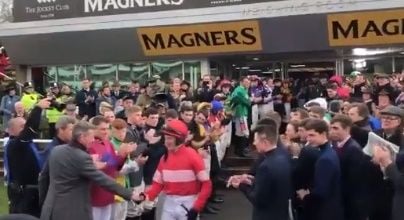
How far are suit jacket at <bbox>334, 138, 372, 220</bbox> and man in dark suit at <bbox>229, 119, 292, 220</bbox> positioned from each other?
69 cm

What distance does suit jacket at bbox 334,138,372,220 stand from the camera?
619 centimetres

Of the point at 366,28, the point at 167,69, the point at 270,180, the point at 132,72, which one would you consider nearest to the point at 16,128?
the point at 270,180

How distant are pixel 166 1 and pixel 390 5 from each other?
7.05 meters

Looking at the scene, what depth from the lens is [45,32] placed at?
72.7 feet

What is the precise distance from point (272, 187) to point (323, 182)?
1.73ft

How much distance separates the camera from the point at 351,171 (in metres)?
6.22

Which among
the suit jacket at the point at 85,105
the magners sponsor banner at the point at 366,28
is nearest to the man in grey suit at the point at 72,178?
the suit jacket at the point at 85,105

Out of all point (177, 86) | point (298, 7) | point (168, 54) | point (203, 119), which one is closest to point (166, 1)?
point (168, 54)

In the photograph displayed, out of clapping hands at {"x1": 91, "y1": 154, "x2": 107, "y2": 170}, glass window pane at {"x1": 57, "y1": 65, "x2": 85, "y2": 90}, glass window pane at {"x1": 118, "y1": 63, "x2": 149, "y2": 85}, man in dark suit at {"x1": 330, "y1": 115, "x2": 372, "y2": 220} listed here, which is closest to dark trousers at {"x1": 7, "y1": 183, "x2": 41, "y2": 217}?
clapping hands at {"x1": 91, "y1": 154, "x2": 107, "y2": 170}

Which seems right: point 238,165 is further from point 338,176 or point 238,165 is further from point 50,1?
point 50,1

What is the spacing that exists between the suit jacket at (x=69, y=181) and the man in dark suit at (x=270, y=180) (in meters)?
1.54

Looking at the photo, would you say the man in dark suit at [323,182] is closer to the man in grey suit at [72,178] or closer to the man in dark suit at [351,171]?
the man in dark suit at [351,171]

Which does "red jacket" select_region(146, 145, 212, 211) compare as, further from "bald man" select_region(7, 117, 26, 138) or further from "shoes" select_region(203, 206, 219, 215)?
"shoes" select_region(203, 206, 219, 215)

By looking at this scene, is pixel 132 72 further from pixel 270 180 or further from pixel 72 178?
pixel 270 180
